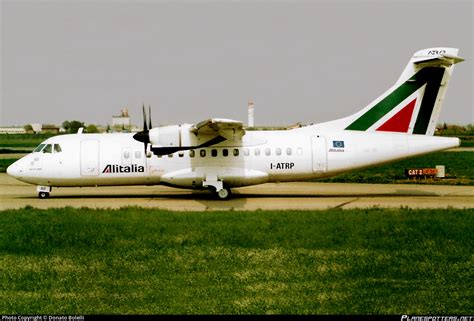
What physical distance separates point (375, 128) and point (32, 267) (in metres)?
16.1

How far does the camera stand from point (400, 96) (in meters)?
21.5

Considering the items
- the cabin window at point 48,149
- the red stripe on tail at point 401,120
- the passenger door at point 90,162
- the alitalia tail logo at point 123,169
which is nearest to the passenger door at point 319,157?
the red stripe on tail at point 401,120

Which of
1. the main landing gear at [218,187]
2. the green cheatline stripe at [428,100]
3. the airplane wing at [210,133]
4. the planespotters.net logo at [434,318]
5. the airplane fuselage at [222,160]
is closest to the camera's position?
the planespotters.net logo at [434,318]

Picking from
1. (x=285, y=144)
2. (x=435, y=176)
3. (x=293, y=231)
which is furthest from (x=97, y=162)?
(x=435, y=176)

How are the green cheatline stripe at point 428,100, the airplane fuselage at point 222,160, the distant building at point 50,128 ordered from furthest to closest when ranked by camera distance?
the distant building at point 50,128 → the green cheatline stripe at point 428,100 → the airplane fuselage at point 222,160

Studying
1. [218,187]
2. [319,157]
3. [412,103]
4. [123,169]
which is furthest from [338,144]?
[123,169]

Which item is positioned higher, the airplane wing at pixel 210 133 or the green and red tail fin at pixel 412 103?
the green and red tail fin at pixel 412 103

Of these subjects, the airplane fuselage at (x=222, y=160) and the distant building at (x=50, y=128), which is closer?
the airplane fuselage at (x=222, y=160)

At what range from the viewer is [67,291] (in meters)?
8.23

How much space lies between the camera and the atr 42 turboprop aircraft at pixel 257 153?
20.9 m

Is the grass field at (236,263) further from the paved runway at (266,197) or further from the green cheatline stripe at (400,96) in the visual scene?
the green cheatline stripe at (400,96)

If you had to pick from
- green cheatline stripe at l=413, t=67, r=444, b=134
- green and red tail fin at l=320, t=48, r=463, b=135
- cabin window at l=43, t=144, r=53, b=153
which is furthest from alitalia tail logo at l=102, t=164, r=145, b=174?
green cheatline stripe at l=413, t=67, r=444, b=134

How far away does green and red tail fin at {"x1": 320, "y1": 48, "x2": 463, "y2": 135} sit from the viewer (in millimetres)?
21141

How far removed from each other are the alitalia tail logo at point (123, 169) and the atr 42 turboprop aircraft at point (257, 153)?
0.14ft
